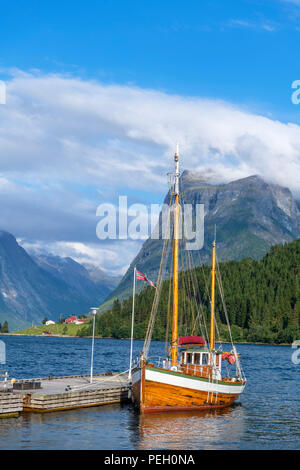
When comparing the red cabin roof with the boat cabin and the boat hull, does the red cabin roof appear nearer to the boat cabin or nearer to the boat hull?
the boat cabin

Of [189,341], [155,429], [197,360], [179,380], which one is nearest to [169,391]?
[179,380]

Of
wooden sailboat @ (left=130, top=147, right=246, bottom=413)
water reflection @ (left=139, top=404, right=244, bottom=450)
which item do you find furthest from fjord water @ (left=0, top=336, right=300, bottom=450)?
wooden sailboat @ (left=130, top=147, right=246, bottom=413)

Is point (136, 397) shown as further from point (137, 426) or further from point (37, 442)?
point (37, 442)

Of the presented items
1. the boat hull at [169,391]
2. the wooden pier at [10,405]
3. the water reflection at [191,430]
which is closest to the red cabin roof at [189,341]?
the boat hull at [169,391]

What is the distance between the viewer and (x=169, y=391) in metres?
52.6

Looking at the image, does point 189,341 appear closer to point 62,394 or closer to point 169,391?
point 169,391

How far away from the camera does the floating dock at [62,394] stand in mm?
47025

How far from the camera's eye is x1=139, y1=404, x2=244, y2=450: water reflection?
137 feet

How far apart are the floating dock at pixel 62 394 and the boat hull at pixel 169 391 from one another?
378cm

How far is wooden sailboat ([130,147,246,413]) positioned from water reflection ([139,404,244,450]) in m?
1.02

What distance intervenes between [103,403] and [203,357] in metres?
11.4

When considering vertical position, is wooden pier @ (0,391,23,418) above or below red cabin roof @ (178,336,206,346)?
below

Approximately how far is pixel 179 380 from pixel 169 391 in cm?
139
